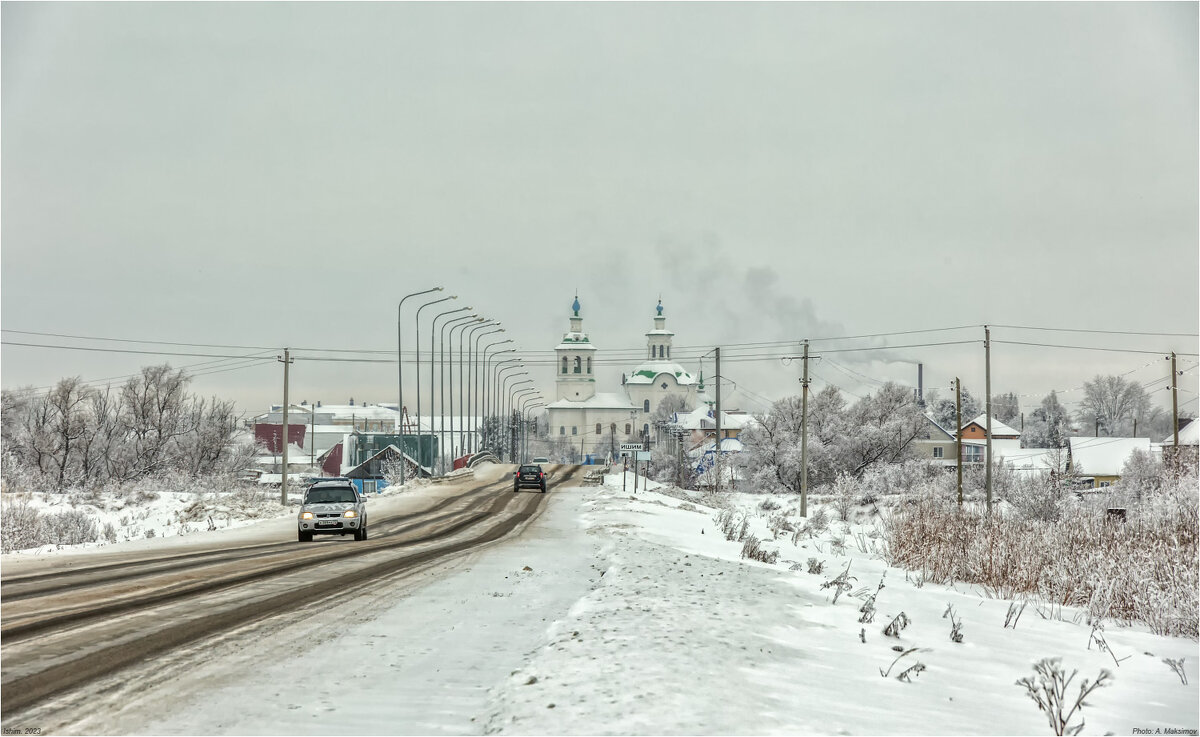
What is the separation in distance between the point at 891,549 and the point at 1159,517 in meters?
7.40

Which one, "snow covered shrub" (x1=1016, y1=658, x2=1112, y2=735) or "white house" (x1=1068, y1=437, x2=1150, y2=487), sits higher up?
"snow covered shrub" (x1=1016, y1=658, x2=1112, y2=735)

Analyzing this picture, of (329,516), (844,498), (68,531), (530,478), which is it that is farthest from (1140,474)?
(68,531)

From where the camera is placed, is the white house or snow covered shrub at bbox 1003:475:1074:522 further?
the white house

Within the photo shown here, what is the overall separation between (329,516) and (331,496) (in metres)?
0.98


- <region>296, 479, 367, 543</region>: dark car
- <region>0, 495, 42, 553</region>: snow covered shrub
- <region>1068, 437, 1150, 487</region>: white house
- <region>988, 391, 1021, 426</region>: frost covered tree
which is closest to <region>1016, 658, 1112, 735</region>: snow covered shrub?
<region>296, 479, 367, 543</region>: dark car

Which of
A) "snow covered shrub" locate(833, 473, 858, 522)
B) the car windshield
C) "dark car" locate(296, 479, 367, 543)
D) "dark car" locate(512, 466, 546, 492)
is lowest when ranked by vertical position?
"snow covered shrub" locate(833, 473, 858, 522)

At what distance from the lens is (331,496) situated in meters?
26.9

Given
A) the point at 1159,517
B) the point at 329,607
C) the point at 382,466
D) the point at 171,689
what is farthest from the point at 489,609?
the point at 382,466

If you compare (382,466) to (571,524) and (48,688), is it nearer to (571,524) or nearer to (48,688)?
(571,524)

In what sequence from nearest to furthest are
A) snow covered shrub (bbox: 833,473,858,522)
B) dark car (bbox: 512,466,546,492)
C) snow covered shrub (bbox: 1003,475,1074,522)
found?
1. snow covered shrub (bbox: 1003,475,1074,522)
2. snow covered shrub (bbox: 833,473,858,522)
3. dark car (bbox: 512,466,546,492)

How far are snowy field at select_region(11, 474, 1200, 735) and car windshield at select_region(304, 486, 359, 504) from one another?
12373 mm

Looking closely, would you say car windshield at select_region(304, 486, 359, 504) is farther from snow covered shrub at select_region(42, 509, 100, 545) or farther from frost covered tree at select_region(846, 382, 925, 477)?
frost covered tree at select_region(846, 382, 925, 477)

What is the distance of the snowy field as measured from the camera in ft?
22.6

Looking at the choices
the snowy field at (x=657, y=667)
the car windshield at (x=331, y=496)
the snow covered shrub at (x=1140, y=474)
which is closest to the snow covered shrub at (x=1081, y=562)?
the snowy field at (x=657, y=667)
